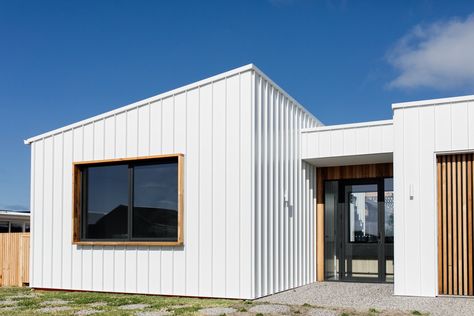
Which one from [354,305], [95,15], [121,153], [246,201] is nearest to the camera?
[354,305]

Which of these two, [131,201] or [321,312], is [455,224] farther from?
[131,201]

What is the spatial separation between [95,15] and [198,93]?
5.57 meters

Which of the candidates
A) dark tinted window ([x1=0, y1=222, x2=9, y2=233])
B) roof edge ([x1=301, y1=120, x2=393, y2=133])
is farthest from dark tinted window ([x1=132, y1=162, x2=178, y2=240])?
dark tinted window ([x1=0, y1=222, x2=9, y2=233])

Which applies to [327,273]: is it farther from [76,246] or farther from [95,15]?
[95,15]

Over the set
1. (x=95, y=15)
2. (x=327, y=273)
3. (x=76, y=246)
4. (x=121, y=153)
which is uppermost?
(x=95, y=15)

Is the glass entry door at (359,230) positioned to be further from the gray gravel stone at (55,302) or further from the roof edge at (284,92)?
the gray gravel stone at (55,302)

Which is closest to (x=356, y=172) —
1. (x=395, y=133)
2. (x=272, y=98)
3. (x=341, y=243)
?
(x=341, y=243)

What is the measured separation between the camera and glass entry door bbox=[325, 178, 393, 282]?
10734mm

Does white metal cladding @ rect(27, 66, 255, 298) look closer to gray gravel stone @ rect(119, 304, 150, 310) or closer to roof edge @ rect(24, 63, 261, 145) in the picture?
roof edge @ rect(24, 63, 261, 145)

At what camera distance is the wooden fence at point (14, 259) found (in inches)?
484

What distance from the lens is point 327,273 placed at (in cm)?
1132

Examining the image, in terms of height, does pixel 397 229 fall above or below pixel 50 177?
below

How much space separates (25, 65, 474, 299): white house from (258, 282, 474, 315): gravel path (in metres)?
0.33

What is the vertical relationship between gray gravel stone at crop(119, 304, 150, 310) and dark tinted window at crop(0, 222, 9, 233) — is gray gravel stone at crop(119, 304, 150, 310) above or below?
below
